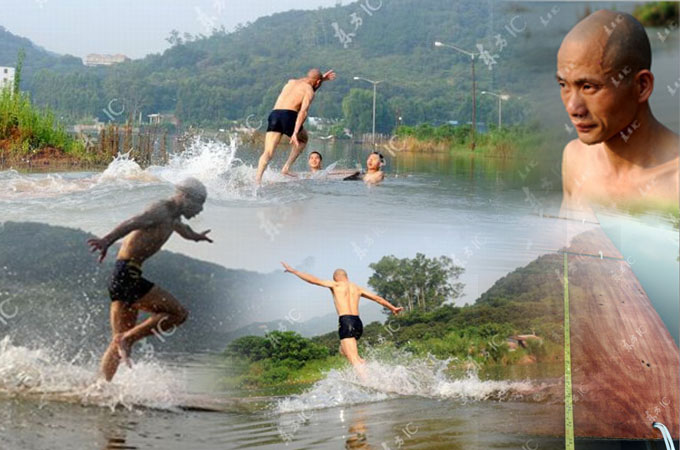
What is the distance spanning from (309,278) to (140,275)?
2.30 ft

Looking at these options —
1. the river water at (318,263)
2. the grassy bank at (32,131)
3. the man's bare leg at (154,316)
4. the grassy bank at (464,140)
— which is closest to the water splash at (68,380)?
the river water at (318,263)

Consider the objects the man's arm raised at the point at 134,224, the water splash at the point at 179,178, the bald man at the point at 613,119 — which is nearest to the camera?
the man's arm raised at the point at 134,224

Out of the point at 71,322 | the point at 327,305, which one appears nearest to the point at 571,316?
the point at 327,305

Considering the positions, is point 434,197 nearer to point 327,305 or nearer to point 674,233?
point 327,305

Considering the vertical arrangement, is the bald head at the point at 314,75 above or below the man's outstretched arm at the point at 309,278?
above

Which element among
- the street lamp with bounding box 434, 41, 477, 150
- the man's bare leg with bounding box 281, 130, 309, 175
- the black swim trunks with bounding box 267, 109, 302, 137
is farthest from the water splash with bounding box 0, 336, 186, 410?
the street lamp with bounding box 434, 41, 477, 150

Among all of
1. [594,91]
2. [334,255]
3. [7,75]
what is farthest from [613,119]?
[7,75]

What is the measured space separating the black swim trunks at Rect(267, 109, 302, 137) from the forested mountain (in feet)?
0.22

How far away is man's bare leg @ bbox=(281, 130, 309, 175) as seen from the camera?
4.76 m

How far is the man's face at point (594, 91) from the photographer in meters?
4.58

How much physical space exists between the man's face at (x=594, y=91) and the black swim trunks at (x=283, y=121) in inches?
44.1

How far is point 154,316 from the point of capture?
14.9 feet

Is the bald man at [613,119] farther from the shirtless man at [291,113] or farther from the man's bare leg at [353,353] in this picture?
the man's bare leg at [353,353]

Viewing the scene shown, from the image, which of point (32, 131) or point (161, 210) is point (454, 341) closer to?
point (161, 210)
